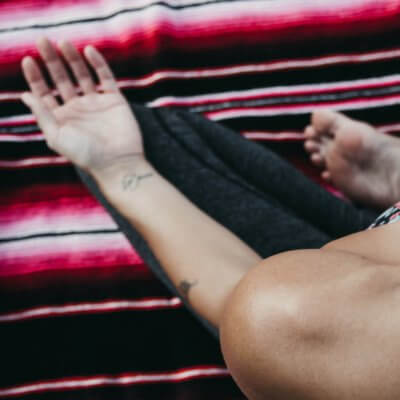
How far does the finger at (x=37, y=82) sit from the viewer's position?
861mm

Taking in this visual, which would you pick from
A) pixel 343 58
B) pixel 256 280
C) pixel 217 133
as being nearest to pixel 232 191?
pixel 217 133

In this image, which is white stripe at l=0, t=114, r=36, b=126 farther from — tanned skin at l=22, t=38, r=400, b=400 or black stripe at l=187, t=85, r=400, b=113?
tanned skin at l=22, t=38, r=400, b=400

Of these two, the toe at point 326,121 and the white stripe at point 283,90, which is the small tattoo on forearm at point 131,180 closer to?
the white stripe at point 283,90

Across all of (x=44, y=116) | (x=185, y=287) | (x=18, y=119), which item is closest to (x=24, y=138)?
(x=18, y=119)

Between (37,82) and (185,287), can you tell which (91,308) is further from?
(37,82)

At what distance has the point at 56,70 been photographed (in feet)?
2.88

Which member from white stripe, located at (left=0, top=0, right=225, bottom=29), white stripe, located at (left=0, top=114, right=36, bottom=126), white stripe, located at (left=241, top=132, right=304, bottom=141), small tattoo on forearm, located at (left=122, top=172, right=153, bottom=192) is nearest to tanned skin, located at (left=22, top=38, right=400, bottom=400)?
small tattoo on forearm, located at (left=122, top=172, right=153, bottom=192)

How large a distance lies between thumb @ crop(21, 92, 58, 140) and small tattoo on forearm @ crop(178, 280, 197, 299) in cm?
36

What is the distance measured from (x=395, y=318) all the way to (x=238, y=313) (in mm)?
150

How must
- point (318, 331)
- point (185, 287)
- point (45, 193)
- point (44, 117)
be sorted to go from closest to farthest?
point (318, 331) < point (185, 287) < point (44, 117) < point (45, 193)

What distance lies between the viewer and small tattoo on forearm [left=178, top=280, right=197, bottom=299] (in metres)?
0.68

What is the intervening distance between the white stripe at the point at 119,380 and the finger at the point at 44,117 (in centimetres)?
45

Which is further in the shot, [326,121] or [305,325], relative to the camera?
[326,121]

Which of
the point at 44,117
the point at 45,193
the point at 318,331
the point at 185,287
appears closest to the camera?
the point at 318,331
